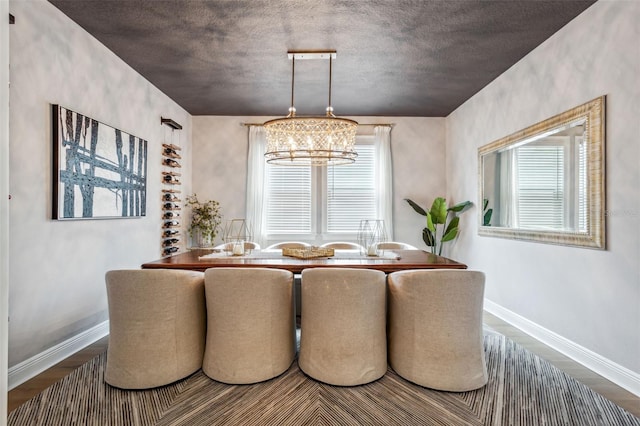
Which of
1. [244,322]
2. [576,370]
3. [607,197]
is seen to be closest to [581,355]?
[576,370]

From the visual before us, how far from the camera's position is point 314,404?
210cm

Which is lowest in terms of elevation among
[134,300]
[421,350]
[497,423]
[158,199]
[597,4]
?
[497,423]

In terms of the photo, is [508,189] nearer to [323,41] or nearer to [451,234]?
[451,234]

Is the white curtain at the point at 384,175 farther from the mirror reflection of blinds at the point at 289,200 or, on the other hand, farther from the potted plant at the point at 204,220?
the potted plant at the point at 204,220

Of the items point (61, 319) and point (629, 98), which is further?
point (61, 319)

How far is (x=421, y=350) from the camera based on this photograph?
2268 millimetres

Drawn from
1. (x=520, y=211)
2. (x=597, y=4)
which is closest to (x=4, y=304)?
(x=597, y=4)

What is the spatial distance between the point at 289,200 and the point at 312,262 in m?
2.87

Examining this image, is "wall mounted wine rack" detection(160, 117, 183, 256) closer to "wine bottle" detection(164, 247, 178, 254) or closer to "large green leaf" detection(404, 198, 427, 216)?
"wine bottle" detection(164, 247, 178, 254)

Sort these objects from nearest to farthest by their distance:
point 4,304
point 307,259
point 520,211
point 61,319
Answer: point 4,304
point 61,319
point 307,259
point 520,211

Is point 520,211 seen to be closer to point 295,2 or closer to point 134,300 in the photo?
point 295,2

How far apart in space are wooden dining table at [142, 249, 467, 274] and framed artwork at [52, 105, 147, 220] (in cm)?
78

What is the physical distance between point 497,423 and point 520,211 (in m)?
2.29

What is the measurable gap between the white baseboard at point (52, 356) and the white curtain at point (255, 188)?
2.51 meters
